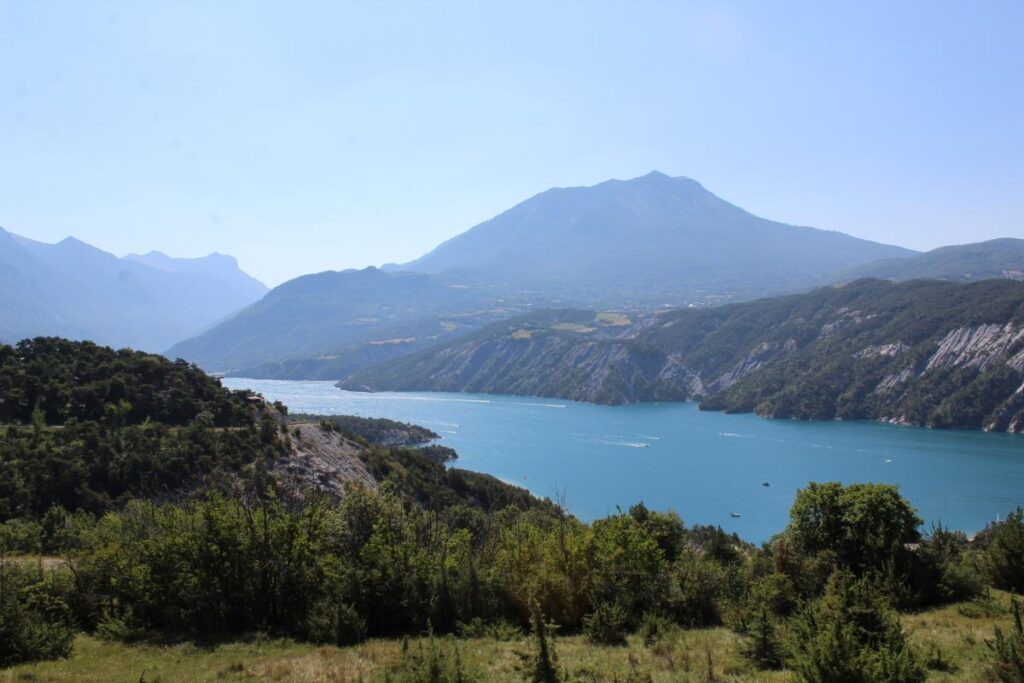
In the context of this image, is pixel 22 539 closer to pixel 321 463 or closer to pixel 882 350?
pixel 321 463

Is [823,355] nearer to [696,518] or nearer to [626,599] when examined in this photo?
[696,518]

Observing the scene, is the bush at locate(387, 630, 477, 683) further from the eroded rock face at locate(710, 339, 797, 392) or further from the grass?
the eroded rock face at locate(710, 339, 797, 392)

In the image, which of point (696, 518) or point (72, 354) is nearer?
point (72, 354)

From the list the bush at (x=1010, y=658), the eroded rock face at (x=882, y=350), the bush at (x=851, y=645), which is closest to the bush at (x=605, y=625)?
the bush at (x=851, y=645)

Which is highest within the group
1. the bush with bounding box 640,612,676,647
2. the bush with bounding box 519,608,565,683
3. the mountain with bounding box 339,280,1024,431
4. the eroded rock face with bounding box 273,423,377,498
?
the mountain with bounding box 339,280,1024,431

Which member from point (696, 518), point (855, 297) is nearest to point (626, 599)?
point (696, 518)

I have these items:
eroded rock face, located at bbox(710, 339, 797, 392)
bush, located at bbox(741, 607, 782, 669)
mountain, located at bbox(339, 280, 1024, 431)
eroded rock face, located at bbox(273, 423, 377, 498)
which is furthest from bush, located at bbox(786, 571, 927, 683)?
eroded rock face, located at bbox(710, 339, 797, 392)
